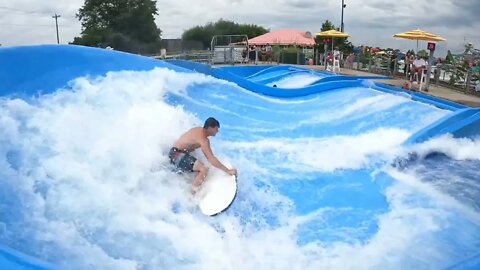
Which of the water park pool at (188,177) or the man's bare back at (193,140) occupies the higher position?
the man's bare back at (193,140)

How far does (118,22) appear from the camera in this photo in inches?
1593

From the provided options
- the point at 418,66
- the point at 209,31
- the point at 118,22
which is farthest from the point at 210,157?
the point at 118,22

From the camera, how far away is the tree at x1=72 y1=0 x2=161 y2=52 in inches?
1407

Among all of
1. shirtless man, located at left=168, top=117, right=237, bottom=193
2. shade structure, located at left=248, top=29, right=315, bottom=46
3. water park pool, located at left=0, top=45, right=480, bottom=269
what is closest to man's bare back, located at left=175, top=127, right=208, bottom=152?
shirtless man, located at left=168, top=117, right=237, bottom=193

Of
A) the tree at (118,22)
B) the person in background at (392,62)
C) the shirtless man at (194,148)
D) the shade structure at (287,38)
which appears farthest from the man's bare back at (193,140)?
the tree at (118,22)

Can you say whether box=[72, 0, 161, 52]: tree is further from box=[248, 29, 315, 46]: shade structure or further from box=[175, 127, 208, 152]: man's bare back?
box=[175, 127, 208, 152]: man's bare back

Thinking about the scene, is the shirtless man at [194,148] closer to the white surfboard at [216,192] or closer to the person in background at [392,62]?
the white surfboard at [216,192]

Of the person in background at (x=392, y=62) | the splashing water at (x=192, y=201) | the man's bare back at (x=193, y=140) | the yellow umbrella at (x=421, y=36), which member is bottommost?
the splashing water at (x=192, y=201)

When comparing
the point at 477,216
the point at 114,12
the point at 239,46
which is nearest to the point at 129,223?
the point at 477,216

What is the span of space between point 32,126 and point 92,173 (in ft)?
3.88

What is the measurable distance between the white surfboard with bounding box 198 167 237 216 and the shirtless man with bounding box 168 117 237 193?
11 cm

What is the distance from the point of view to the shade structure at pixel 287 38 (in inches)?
991

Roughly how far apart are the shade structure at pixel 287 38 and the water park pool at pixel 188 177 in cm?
1679

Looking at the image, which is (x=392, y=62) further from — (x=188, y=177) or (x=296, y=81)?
(x=188, y=177)
